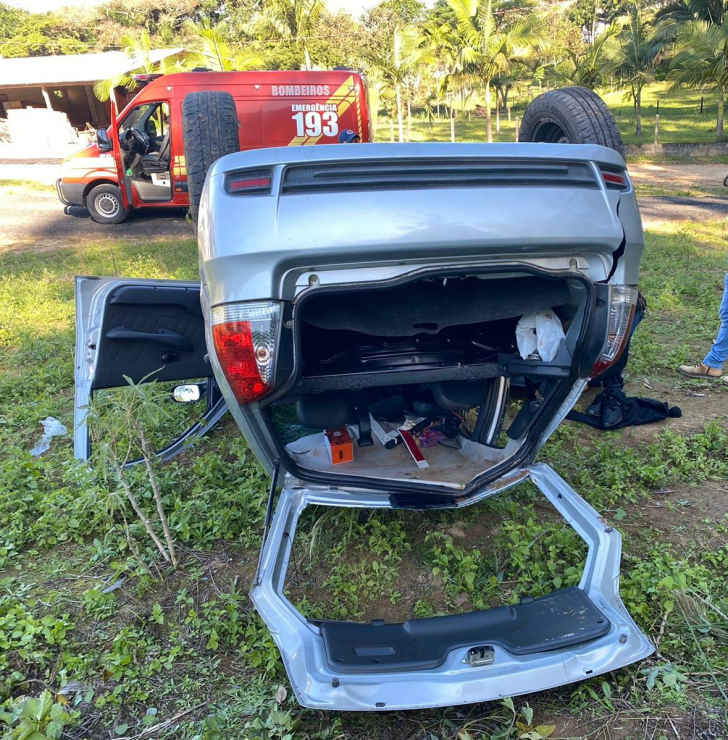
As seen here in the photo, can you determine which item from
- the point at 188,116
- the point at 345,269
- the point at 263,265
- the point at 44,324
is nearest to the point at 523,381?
the point at 345,269

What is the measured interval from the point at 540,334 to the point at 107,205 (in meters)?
12.2

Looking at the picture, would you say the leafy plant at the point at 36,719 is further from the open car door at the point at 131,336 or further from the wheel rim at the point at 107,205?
the wheel rim at the point at 107,205

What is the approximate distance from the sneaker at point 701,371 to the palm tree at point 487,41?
1896 centimetres

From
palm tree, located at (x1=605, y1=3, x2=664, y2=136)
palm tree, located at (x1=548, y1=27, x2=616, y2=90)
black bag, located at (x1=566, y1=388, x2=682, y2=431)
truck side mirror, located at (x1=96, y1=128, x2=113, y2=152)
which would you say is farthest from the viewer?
palm tree, located at (x1=548, y1=27, x2=616, y2=90)

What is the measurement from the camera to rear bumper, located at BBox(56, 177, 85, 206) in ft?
41.5

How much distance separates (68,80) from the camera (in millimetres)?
24156

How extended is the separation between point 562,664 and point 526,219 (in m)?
1.48

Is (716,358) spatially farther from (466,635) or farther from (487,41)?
(487,41)

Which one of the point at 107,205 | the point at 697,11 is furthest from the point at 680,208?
the point at 697,11

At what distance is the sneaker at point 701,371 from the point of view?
4.75 meters

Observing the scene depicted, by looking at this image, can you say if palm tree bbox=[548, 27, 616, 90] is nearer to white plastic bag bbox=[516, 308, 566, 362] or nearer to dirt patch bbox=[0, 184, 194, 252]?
dirt patch bbox=[0, 184, 194, 252]

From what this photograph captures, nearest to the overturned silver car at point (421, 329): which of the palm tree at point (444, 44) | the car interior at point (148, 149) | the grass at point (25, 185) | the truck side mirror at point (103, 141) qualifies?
the car interior at point (148, 149)

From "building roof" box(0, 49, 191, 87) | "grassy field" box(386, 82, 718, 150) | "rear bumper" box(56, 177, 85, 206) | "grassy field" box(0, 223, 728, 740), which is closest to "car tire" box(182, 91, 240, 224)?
"grassy field" box(0, 223, 728, 740)

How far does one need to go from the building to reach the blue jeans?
21.5 metres
